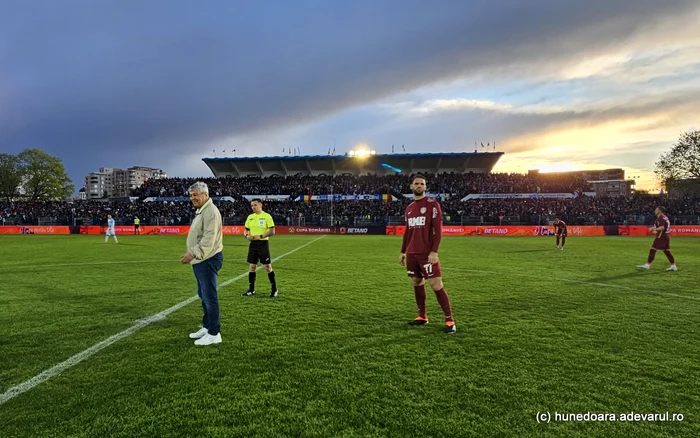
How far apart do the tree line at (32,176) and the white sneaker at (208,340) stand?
279 ft

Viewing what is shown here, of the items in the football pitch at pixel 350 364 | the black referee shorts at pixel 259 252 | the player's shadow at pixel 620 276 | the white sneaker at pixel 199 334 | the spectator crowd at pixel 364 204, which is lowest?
the player's shadow at pixel 620 276

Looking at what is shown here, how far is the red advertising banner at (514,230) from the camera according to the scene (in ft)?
111

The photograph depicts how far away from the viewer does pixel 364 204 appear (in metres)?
48.3

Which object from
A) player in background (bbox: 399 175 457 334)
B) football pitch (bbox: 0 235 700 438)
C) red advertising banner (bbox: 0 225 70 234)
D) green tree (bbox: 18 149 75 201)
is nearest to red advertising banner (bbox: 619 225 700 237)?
football pitch (bbox: 0 235 700 438)

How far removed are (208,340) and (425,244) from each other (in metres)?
3.43

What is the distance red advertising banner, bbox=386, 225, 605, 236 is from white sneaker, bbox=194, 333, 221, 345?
31.9m

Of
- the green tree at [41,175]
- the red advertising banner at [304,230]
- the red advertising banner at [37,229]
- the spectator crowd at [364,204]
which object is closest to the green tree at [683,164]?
the spectator crowd at [364,204]

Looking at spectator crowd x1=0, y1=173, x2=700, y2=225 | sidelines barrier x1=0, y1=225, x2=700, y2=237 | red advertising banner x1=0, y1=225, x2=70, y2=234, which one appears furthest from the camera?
spectator crowd x1=0, y1=173, x2=700, y2=225

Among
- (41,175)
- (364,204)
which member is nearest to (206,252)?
(364,204)

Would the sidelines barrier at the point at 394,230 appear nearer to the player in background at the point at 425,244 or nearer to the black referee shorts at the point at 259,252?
the black referee shorts at the point at 259,252

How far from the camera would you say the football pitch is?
3109mm

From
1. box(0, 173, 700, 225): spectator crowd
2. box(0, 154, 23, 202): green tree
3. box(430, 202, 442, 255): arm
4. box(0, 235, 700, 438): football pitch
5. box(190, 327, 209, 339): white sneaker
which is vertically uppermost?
box(0, 154, 23, 202): green tree

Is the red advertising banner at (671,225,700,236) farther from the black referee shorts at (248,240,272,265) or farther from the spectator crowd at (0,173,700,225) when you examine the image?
the black referee shorts at (248,240,272,265)

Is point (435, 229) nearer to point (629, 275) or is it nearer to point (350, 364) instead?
point (350, 364)
